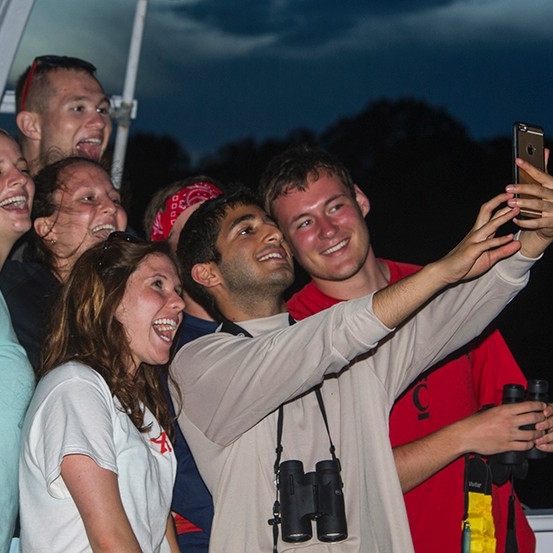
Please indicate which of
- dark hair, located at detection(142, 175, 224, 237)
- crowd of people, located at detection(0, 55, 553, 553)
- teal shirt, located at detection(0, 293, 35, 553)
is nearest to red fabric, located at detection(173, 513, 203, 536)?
crowd of people, located at detection(0, 55, 553, 553)

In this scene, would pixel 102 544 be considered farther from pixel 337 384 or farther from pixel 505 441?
pixel 505 441

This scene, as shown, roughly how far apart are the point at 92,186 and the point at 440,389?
1324mm

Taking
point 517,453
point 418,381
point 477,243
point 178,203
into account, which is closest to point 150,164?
point 178,203

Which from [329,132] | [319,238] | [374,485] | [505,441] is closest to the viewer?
[374,485]

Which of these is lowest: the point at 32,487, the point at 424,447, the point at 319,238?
the point at 32,487

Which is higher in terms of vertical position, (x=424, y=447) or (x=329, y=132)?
(x=329, y=132)

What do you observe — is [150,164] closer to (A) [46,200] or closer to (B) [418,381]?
(A) [46,200]

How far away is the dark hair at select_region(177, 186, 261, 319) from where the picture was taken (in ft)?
11.3

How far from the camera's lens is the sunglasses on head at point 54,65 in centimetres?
424

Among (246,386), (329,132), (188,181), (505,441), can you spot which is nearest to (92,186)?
(188,181)

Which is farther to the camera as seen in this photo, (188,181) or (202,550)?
(188,181)

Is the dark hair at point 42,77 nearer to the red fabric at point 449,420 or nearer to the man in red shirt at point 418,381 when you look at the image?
the man in red shirt at point 418,381

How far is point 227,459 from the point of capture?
9.68 ft

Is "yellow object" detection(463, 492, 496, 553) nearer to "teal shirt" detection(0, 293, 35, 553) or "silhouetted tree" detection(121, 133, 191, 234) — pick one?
"teal shirt" detection(0, 293, 35, 553)
